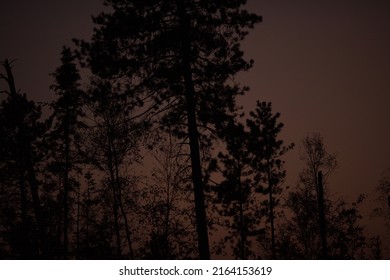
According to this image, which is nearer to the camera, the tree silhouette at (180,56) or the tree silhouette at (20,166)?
the tree silhouette at (180,56)

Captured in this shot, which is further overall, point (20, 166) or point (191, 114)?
point (20, 166)

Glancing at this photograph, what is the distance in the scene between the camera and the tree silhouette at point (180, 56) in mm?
11055

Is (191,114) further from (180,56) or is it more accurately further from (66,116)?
(66,116)

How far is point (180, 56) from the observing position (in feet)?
37.3

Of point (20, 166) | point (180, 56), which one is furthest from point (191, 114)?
point (20, 166)

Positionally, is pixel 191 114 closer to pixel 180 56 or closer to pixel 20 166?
pixel 180 56

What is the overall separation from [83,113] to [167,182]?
6.01 metres

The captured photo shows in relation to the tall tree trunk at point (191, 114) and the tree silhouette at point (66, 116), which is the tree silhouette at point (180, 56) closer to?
the tall tree trunk at point (191, 114)

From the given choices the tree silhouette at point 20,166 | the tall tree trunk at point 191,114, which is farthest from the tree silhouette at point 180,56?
the tree silhouette at point 20,166

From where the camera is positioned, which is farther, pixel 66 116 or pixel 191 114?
pixel 66 116

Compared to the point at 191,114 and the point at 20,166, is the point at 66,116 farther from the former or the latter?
the point at 191,114
